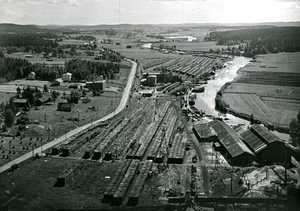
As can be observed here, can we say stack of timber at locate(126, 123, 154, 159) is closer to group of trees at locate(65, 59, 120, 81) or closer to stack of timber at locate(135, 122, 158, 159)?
stack of timber at locate(135, 122, 158, 159)

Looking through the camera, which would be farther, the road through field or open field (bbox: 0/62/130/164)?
open field (bbox: 0/62/130/164)

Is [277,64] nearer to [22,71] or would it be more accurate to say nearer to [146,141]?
[22,71]

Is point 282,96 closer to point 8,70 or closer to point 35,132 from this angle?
point 35,132

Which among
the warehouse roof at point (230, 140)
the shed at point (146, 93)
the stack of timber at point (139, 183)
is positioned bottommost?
the stack of timber at point (139, 183)

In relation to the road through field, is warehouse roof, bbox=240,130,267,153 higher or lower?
higher

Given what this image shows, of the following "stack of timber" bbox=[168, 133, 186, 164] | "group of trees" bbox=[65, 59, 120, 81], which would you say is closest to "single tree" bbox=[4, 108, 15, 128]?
"stack of timber" bbox=[168, 133, 186, 164]

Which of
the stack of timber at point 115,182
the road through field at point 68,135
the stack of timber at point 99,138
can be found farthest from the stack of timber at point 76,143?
the stack of timber at point 115,182

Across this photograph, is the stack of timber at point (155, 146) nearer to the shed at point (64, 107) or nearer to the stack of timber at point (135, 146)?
the stack of timber at point (135, 146)
